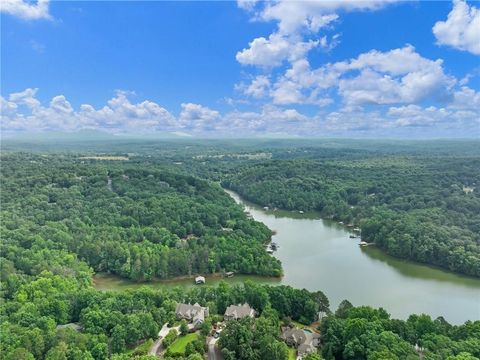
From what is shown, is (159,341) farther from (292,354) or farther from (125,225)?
(125,225)

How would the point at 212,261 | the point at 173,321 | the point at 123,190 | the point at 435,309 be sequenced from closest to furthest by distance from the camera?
1. the point at 173,321
2. the point at 435,309
3. the point at 212,261
4. the point at 123,190

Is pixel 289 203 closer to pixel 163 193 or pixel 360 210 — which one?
pixel 360 210

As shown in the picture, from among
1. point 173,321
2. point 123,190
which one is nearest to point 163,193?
point 123,190

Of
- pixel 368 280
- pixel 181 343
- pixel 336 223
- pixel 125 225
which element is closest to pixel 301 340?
pixel 181 343

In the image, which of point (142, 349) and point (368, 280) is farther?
point (368, 280)

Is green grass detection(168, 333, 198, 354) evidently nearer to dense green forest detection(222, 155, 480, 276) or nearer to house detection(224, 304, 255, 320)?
house detection(224, 304, 255, 320)

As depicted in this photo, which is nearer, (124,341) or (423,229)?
(124,341)
